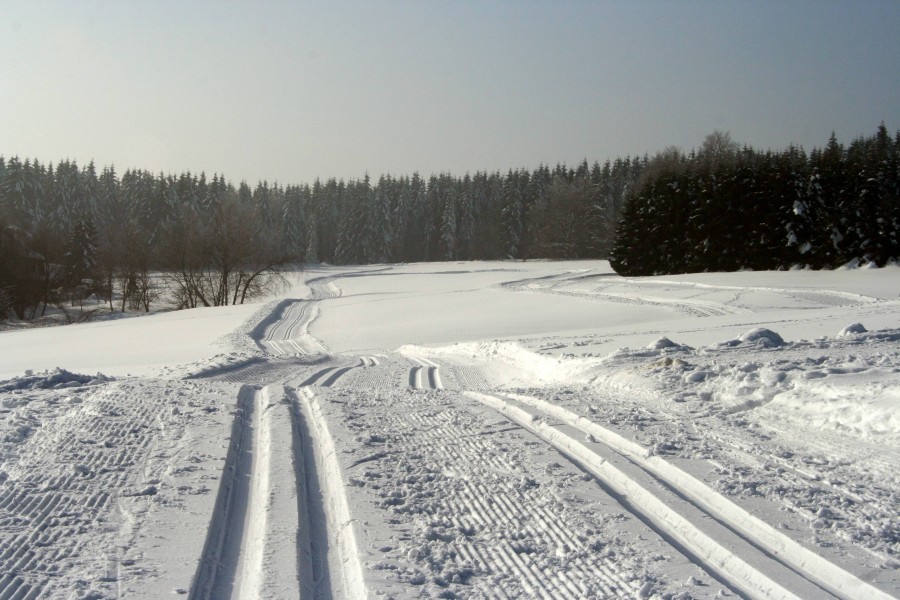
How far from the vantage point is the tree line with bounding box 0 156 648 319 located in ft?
155

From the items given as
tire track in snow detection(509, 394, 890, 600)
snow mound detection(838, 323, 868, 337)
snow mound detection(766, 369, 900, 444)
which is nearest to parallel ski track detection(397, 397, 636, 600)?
tire track in snow detection(509, 394, 890, 600)

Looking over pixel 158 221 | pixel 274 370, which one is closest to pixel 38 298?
pixel 274 370

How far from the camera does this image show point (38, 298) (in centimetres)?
5016

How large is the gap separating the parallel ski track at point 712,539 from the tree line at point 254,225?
138 feet

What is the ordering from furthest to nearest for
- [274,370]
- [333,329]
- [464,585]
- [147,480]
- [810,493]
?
[333,329]
[274,370]
[147,480]
[810,493]
[464,585]

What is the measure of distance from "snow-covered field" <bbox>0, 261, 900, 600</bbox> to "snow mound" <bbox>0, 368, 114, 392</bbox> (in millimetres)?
44

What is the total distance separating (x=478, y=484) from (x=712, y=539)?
185 cm

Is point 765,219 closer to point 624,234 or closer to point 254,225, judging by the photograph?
point 624,234

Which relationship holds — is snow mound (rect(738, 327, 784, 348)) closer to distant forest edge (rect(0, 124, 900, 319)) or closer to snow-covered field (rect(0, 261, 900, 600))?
snow-covered field (rect(0, 261, 900, 600))

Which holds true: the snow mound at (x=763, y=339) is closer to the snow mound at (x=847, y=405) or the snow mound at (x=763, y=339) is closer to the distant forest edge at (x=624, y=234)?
the snow mound at (x=847, y=405)

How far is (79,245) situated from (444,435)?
220 ft

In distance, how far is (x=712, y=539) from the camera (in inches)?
166

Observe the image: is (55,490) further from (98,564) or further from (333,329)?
(333,329)

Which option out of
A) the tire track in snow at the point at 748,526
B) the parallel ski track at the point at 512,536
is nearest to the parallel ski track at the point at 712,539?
the tire track in snow at the point at 748,526
